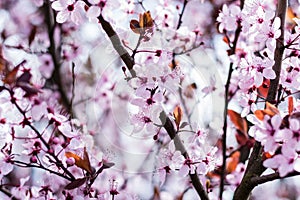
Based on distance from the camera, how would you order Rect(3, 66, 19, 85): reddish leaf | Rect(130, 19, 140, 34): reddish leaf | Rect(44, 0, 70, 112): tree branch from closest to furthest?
1. Rect(3, 66, 19, 85): reddish leaf
2. Rect(130, 19, 140, 34): reddish leaf
3. Rect(44, 0, 70, 112): tree branch

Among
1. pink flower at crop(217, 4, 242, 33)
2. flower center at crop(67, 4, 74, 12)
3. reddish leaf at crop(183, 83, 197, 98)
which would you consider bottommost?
reddish leaf at crop(183, 83, 197, 98)

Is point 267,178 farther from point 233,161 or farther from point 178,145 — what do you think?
point 233,161

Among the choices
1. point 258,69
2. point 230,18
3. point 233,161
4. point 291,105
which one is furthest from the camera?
point 233,161

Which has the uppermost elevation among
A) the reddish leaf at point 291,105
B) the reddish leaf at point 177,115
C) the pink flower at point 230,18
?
the pink flower at point 230,18

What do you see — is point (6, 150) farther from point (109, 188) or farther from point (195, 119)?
point (195, 119)

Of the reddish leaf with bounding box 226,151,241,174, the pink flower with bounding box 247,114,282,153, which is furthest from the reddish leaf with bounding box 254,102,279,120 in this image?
the reddish leaf with bounding box 226,151,241,174

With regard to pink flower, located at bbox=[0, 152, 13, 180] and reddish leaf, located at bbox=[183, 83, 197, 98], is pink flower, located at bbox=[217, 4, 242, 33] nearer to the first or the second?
reddish leaf, located at bbox=[183, 83, 197, 98]

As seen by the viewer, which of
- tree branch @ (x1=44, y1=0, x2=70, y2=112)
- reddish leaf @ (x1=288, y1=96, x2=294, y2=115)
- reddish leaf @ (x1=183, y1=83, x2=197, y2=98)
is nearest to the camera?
reddish leaf @ (x1=288, y1=96, x2=294, y2=115)

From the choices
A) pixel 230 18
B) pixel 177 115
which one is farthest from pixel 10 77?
pixel 230 18

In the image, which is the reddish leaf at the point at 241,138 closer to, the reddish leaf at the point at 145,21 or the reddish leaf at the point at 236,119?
the reddish leaf at the point at 236,119

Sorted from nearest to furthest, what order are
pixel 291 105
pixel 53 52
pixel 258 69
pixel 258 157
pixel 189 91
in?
pixel 291 105, pixel 258 157, pixel 258 69, pixel 189 91, pixel 53 52

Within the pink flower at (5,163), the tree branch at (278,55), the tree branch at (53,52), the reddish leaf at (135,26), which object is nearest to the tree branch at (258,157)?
the tree branch at (278,55)

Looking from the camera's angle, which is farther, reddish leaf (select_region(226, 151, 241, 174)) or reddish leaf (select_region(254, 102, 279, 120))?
reddish leaf (select_region(226, 151, 241, 174))

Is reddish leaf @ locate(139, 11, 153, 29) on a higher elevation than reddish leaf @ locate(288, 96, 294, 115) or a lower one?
higher
